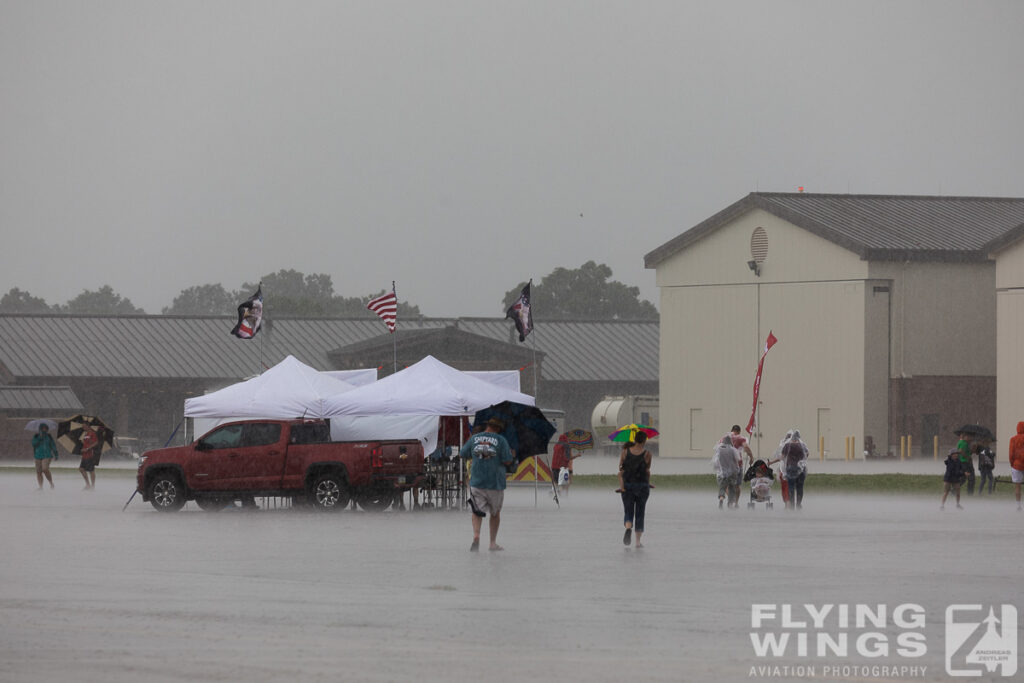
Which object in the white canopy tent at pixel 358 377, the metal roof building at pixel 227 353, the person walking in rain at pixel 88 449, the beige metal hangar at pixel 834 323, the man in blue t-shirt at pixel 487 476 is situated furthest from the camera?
the metal roof building at pixel 227 353

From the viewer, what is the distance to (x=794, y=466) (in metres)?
31.1

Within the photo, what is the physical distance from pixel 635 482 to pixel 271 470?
34.6ft

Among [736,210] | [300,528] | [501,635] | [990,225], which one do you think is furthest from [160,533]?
[990,225]

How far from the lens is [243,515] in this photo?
94.0 feet

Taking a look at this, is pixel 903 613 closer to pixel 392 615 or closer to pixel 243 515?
pixel 392 615

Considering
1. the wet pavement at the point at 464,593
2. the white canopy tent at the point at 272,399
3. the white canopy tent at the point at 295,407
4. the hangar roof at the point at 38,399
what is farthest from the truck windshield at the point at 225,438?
the hangar roof at the point at 38,399

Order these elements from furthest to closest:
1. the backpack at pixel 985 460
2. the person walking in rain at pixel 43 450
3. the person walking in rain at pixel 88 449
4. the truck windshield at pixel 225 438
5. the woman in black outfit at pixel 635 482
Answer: the person walking in rain at pixel 88 449 → the person walking in rain at pixel 43 450 → the backpack at pixel 985 460 → the truck windshield at pixel 225 438 → the woman in black outfit at pixel 635 482

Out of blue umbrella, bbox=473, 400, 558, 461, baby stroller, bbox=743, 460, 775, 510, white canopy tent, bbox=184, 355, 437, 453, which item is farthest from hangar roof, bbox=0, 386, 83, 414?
baby stroller, bbox=743, 460, 775, 510

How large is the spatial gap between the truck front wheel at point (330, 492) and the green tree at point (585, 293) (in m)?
120

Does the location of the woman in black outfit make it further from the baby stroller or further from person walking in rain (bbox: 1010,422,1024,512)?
person walking in rain (bbox: 1010,422,1024,512)

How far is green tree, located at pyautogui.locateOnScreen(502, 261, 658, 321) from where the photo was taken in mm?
150625

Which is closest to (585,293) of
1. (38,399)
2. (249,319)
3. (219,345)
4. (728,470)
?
(219,345)

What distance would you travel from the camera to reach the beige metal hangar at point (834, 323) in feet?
212

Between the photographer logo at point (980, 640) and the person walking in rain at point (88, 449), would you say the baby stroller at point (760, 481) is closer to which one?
the person walking in rain at point (88, 449)
